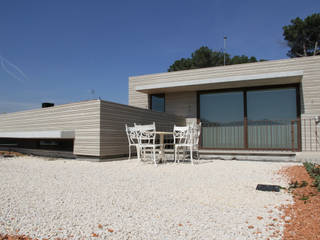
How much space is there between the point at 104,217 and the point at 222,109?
7261 millimetres

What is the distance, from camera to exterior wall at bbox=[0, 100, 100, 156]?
581cm

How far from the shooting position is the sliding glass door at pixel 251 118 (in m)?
7.81

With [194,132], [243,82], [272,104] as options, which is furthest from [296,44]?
[194,132]

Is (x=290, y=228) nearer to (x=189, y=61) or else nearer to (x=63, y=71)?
(x=63, y=71)

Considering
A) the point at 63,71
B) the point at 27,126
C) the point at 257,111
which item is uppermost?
the point at 63,71

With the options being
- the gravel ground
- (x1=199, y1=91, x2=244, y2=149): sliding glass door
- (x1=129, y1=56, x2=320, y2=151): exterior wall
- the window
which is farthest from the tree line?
the gravel ground

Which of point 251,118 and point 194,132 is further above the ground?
point 251,118

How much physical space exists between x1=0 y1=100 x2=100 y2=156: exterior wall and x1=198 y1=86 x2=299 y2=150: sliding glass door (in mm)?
4386

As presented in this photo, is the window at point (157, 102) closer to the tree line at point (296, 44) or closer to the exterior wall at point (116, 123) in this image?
the exterior wall at point (116, 123)

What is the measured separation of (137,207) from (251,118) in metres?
6.84

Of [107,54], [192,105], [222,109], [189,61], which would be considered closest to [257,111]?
[222,109]

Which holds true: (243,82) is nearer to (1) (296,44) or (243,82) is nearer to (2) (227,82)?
(2) (227,82)

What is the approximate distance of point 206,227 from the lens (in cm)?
187

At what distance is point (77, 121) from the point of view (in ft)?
20.4
